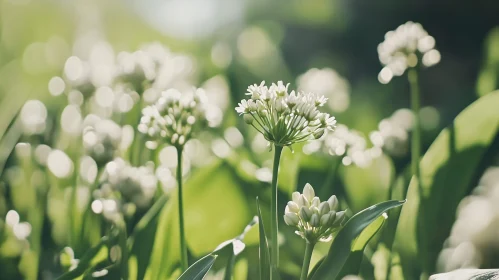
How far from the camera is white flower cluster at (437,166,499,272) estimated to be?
60 cm

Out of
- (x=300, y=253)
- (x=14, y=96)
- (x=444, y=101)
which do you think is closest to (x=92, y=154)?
(x=300, y=253)

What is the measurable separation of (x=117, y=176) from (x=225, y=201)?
0.15m

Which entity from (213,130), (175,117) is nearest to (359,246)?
(175,117)

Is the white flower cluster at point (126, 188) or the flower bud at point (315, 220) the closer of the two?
the flower bud at point (315, 220)

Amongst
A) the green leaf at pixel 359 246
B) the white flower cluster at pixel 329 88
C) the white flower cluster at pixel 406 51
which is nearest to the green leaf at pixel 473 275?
the green leaf at pixel 359 246

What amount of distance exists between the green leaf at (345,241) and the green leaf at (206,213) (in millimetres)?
219

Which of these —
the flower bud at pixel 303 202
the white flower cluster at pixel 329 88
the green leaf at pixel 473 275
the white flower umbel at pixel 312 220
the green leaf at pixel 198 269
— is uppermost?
the white flower cluster at pixel 329 88

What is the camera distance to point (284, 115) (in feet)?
1.79

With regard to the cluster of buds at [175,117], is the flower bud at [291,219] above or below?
below

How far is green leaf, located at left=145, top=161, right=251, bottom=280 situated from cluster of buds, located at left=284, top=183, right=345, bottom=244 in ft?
0.68

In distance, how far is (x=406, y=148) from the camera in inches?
34.9

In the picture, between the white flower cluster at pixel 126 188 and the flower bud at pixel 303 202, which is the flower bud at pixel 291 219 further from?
the white flower cluster at pixel 126 188

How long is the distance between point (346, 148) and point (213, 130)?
351 millimetres

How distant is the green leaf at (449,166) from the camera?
68 cm
